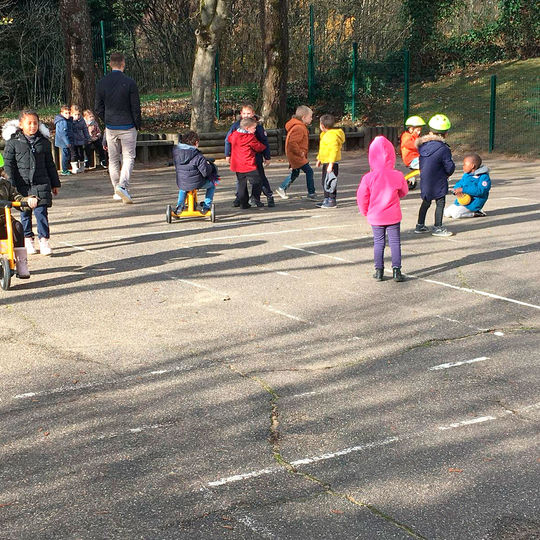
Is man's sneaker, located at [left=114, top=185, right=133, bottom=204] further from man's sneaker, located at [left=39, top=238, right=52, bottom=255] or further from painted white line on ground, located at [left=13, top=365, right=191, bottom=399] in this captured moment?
painted white line on ground, located at [left=13, top=365, right=191, bottom=399]

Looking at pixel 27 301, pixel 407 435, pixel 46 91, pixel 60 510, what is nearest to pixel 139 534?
pixel 60 510

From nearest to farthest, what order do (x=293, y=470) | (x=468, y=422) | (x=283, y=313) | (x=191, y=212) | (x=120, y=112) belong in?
(x=293, y=470), (x=468, y=422), (x=283, y=313), (x=191, y=212), (x=120, y=112)

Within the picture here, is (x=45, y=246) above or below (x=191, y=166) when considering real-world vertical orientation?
below

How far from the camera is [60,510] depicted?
4.52 meters

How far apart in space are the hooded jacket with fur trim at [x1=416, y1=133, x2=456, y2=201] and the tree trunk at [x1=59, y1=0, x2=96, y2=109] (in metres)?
11.8

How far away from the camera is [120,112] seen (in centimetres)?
1466

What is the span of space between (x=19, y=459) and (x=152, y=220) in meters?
8.45

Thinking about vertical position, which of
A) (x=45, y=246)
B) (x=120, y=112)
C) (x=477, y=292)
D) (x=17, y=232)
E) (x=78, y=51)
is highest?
(x=78, y=51)

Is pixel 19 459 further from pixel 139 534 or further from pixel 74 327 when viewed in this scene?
pixel 74 327

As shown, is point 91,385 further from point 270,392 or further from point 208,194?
point 208,194

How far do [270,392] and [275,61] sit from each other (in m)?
18.5

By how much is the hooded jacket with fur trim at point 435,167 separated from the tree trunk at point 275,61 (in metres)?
12.4

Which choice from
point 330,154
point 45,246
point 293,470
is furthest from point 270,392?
point 330,154

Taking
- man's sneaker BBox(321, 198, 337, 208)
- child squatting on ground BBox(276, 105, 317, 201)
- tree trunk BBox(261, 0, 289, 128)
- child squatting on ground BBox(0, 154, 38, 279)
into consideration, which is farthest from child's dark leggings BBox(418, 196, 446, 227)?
tree trunk BBox(261, 0, 289, 128)
